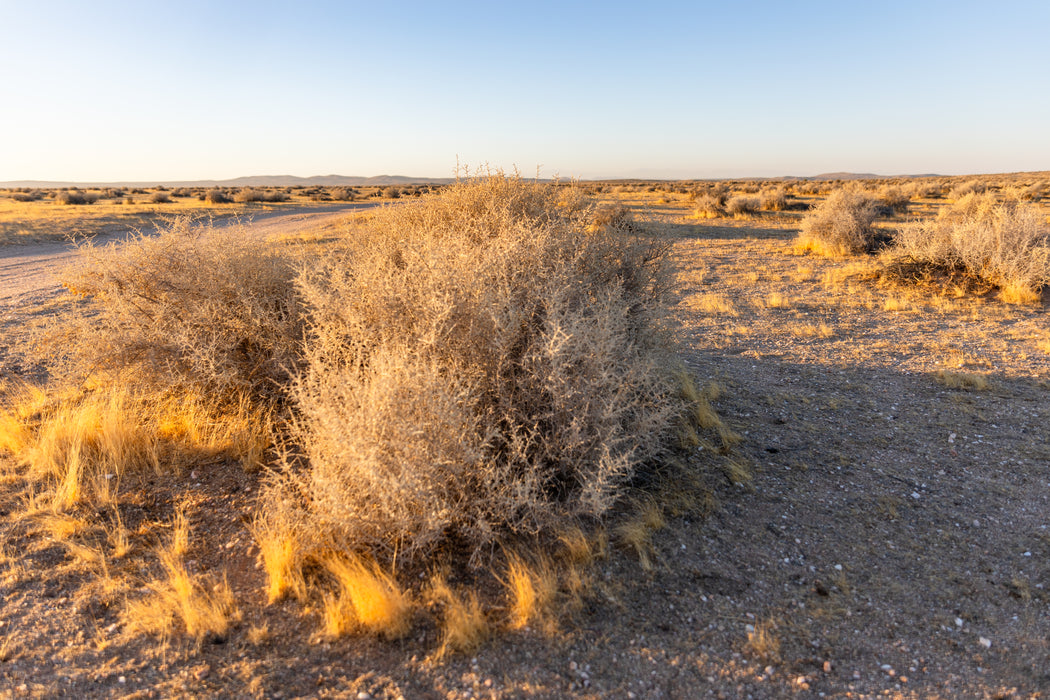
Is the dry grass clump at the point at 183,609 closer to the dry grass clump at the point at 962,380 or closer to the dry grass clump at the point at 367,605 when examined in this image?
the dry grass clump at the point at 367,605

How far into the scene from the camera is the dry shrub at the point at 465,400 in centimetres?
278

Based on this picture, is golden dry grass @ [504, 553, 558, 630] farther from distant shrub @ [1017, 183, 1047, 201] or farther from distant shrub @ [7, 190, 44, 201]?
distant shrub @ [7, 190, 44, 201]

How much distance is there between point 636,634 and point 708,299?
7.82 m

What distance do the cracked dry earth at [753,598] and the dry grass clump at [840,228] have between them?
9795mm

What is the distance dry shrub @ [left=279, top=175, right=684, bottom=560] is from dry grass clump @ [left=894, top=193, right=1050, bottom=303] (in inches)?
354

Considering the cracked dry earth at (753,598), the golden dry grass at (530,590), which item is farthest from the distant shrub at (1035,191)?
the golden dry grass at (530,590)

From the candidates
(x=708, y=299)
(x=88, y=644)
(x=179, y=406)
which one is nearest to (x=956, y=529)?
(x=88, y=644)

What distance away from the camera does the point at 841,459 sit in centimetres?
439

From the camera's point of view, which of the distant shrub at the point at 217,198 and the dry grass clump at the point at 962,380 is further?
the distant shrub at the point at 217,198

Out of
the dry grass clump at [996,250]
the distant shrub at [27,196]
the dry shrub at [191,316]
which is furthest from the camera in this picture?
the distant shrub at [27,196]

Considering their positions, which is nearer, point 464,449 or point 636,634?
point 636,634

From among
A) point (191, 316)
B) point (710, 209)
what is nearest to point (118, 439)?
point (191, 316)

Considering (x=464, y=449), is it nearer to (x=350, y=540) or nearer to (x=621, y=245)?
(x=350, y=540)

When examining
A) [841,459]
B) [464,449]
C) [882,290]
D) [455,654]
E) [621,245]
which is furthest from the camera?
[882,290]
